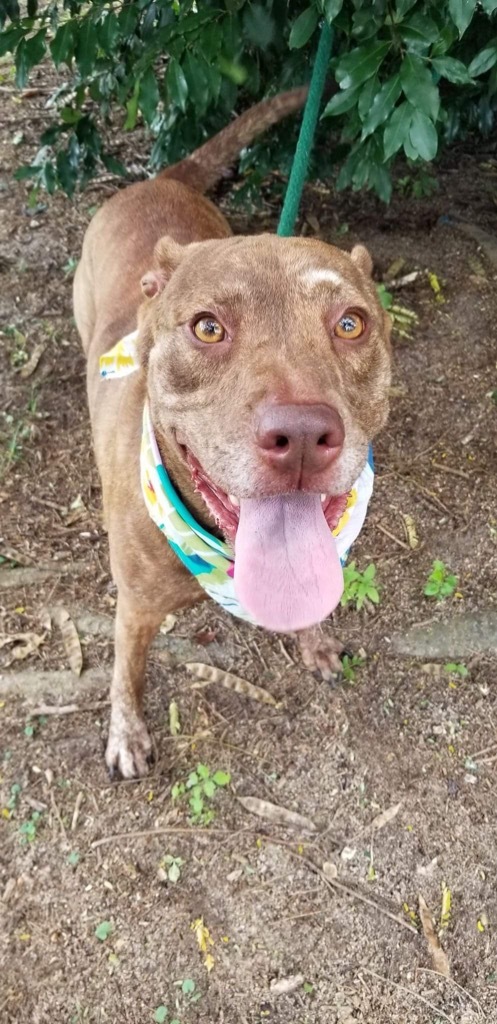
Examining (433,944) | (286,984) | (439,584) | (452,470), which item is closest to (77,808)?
(286,984)

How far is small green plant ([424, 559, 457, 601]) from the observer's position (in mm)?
3865

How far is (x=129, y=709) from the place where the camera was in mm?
3309

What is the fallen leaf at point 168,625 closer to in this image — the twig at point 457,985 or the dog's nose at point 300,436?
the twig at point 457,985

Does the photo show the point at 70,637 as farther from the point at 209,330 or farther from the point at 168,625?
the point at 209,330

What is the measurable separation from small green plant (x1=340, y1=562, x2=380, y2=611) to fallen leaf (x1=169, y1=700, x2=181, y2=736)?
38.0 inches

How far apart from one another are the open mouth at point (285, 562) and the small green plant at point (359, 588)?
1.64 m

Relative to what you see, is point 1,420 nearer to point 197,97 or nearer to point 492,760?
point 197,97

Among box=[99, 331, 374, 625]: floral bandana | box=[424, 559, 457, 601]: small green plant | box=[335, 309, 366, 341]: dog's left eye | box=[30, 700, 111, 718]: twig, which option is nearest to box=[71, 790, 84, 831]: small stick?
box=[30, 700, 111, 718]: twig

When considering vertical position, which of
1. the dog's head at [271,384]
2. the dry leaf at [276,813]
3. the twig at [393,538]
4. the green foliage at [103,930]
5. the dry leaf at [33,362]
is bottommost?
the green foliage at [103,930]

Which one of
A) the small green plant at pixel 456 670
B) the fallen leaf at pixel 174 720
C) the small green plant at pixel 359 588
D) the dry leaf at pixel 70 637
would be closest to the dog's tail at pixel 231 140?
the small green plant at pixel 359 588

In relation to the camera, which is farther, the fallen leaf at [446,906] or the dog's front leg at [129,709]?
the dog's front leg at [129,709]

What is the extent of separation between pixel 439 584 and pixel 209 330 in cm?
213

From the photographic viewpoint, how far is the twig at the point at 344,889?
117 inches

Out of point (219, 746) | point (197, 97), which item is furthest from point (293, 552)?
point (197, 97)
